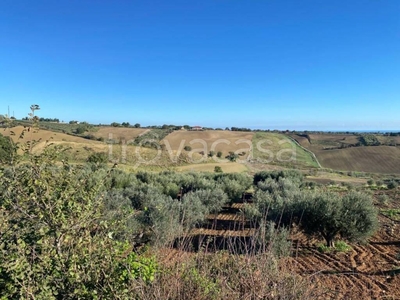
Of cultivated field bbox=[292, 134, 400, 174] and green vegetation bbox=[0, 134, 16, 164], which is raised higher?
green vegetation bbox=[0, 134, 16, 164]

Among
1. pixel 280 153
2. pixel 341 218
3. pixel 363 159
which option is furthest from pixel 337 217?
pixel 280 153

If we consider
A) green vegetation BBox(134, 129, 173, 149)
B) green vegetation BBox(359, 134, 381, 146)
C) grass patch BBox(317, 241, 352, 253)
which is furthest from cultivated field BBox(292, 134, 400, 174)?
grass patch BBox(317, 241, 352, 253)

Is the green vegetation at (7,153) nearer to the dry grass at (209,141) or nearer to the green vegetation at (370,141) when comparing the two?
the dry grass at (209,141)

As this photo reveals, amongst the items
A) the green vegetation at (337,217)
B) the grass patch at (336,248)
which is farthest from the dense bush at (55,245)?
the grass patch at (336,248)

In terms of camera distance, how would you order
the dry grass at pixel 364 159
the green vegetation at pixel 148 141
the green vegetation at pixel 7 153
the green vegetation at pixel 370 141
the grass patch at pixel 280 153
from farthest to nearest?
the green vegetation at pixel 370 141, the grass patch at pixel 280 153, the green vegetation at pixel 148 141, the dry grass at pixel 364 159, the green vegetation at pixel 7 153

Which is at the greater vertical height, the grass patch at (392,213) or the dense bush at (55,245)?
the dense bush at (55,245)

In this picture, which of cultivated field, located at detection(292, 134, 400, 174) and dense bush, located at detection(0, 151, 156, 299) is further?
cultivated field, located at detection(292, 134, 400, 174)

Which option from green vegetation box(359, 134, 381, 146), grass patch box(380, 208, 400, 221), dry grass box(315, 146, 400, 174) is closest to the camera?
grass patch box(380, 208, 400, 221)

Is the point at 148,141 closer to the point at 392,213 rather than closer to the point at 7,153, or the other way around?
the point at 392,213

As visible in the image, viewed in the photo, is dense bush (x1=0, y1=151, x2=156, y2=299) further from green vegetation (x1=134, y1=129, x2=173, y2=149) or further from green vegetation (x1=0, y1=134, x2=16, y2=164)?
green vegetation (x1=134, y1=129, x2=173, y2=149)

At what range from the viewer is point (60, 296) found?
2588 mm

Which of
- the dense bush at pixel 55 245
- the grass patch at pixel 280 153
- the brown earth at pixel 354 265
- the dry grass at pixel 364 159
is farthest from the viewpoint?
the grass patch at pixel 280 153

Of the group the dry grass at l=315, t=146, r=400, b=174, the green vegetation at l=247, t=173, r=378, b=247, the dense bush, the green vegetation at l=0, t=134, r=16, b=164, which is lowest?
the dry grass at l=315, t=146, r=400, b=174

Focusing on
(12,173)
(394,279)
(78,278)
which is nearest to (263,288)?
(78,278)
